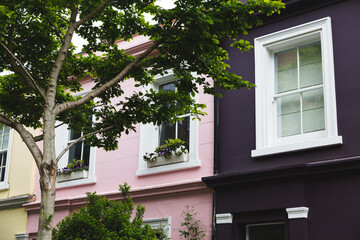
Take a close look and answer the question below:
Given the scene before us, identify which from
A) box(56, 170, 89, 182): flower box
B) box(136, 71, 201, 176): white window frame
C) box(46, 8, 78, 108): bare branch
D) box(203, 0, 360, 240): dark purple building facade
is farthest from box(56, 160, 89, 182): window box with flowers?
box(46, 8, 78, 108): bare branch

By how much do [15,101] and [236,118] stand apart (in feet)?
13.9

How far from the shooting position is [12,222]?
47.6 ft

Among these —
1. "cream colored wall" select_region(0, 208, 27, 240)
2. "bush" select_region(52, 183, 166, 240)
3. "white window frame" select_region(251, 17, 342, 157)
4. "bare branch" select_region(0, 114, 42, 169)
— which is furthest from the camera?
"cream colored wall" select_region(0, 208, 27, 240)

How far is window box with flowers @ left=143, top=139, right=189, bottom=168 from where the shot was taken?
37.1 feet

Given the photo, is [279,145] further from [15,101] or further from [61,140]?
[61,140]

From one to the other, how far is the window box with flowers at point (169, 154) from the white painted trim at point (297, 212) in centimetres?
286

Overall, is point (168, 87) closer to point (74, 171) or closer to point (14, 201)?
point (74, 171)

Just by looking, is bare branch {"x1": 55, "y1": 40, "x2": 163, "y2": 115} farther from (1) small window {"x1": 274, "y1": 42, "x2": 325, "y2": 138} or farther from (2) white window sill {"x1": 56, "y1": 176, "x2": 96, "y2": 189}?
(2) white window sill {"x1": 56, "y1": 176, "x2": 96, "y2": 189}

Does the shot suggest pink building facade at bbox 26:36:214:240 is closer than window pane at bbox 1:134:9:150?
Yes

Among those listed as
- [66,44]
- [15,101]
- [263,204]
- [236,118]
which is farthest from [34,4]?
[263,204]

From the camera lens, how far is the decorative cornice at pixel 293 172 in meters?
8.73

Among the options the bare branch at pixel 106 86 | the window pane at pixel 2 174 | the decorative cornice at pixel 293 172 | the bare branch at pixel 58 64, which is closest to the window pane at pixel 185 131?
the decorative cornice at pixel 293 172

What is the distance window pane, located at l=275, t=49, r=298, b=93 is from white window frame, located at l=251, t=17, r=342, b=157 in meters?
0.10

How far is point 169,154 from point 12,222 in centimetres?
567
